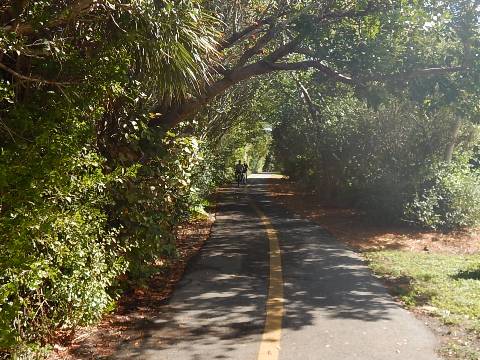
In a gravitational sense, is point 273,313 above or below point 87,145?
below

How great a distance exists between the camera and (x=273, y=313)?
17.9ft

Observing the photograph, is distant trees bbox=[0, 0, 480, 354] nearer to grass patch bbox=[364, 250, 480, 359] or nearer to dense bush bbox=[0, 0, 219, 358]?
dense bush bbox=[0, 0, 219, 358]

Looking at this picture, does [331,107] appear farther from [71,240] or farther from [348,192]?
[71,240]

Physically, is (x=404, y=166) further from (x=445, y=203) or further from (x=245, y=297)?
(x=245, y=297)

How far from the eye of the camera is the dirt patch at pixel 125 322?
4.29 meters

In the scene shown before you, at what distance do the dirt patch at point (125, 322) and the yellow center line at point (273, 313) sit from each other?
1.26 meters

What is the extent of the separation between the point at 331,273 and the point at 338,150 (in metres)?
9.89

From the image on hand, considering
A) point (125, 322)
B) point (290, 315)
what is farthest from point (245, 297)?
point (125, 322)

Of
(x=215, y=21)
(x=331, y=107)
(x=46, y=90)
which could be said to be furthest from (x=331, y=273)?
(x=331, y=107)

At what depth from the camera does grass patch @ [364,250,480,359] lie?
4.84 m

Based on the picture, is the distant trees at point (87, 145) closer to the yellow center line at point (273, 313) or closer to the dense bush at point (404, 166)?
the yellow center line at point (273, 313)

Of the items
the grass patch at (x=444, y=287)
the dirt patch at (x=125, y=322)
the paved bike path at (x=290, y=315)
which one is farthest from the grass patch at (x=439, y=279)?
the dirt patch at (x=125, y=322)

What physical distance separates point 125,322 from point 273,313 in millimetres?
1672

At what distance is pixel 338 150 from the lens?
16891 millimetres
